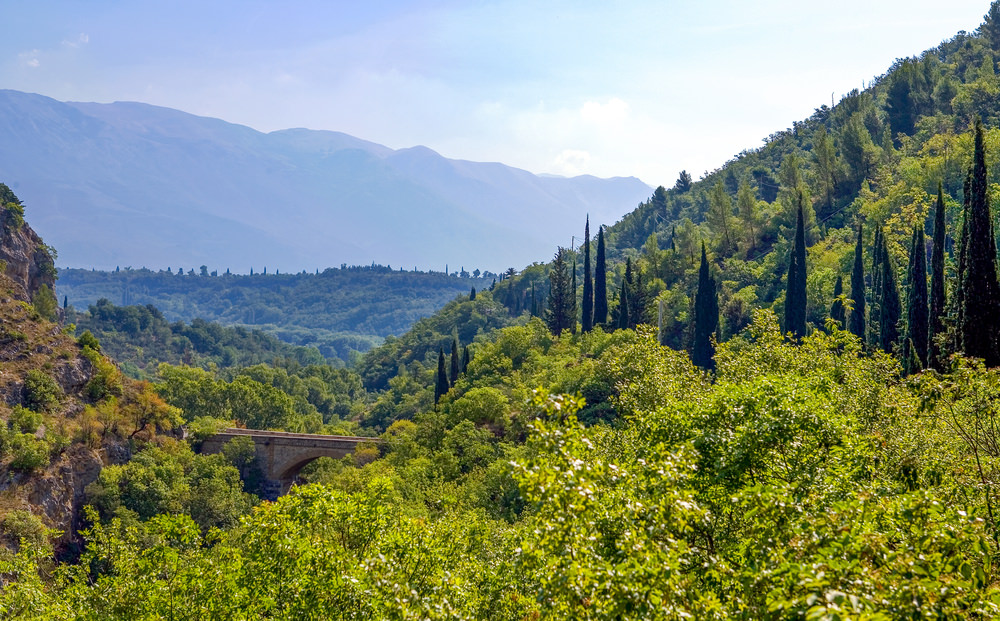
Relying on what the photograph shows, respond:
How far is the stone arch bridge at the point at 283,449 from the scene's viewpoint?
2689 inches

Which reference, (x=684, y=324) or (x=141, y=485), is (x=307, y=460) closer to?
(x=141, y=485)

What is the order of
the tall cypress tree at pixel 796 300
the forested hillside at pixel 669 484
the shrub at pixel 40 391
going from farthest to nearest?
the shrub at pixel 40 391 < the tall cypress tree at pixel 796 300 < the forested hillside at pixel 669 484

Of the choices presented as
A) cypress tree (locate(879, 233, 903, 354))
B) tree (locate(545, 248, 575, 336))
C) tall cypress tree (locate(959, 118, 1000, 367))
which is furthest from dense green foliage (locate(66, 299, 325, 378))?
tall cypress tree (locate(959, 118, 1000, 367))

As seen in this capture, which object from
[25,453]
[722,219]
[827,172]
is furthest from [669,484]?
[827,172]

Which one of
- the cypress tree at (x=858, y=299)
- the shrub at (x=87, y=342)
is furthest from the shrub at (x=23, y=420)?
the cypress tree at (x=858, y=299)

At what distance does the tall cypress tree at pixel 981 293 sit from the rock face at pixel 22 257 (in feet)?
239

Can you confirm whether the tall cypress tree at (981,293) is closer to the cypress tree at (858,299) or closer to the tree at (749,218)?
the cypress tree at (858,299)

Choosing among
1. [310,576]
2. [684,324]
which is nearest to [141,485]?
[684,324]

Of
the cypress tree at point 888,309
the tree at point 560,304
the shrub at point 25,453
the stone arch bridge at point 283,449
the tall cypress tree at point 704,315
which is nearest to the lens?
the cypress tree at point 888,309

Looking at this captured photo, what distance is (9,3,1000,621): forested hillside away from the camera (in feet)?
30.8

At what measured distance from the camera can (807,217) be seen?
77812 mm

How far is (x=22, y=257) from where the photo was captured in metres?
80.1

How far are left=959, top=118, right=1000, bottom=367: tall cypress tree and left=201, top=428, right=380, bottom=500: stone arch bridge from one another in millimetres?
48077

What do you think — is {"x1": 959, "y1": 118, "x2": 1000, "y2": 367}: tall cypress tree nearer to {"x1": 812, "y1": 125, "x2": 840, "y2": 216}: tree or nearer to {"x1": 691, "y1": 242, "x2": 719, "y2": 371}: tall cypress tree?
{"x1": 691, "y1": 242, "x2": 719, "y2": 371}: tall cypress tree
